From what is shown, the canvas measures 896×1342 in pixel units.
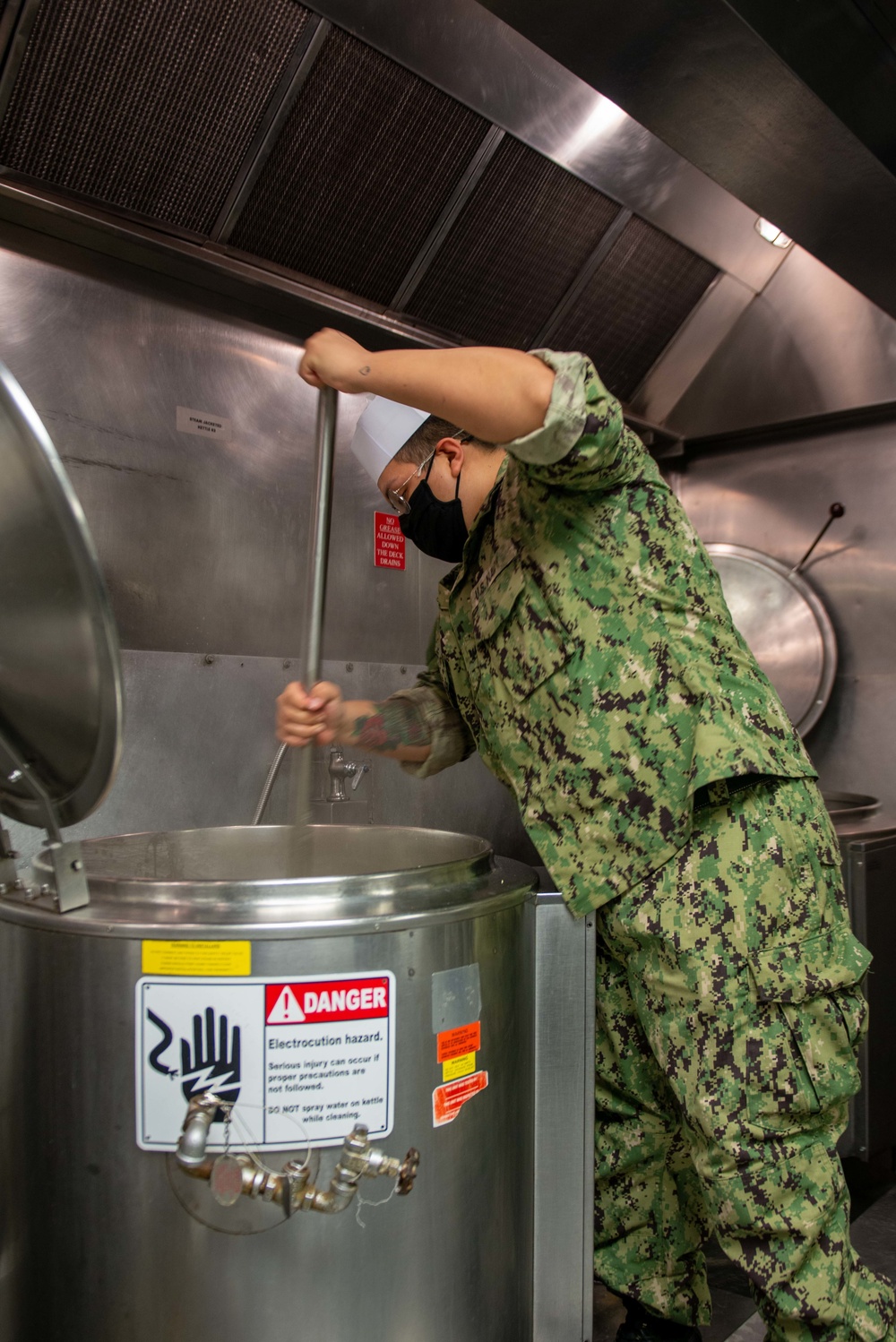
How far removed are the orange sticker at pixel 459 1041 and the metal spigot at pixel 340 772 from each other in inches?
42.8

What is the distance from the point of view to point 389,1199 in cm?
97

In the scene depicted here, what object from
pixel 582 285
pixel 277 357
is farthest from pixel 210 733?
pixel 582 285

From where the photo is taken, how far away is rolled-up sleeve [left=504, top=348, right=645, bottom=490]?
3.40 feet

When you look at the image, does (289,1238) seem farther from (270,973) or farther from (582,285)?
(582,285)

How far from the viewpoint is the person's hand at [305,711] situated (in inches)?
50.2

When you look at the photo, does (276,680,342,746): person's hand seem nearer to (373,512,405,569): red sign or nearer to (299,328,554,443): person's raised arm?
(299,328,554,443): person's raised arm

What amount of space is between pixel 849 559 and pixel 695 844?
1.89 meters

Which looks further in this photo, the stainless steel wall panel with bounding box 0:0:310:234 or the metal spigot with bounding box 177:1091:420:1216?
the stainless steel wall panel with bounding box 0:0:310:234

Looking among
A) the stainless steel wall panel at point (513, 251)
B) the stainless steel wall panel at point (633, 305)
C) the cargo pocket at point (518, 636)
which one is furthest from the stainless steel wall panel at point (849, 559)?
the cargo pocket at point (518, 636)

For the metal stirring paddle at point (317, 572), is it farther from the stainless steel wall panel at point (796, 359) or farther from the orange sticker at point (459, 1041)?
the stainless steel wall panel at point (796, 359)

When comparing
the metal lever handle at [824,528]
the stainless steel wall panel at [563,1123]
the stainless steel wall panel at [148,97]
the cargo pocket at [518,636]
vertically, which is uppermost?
the stainless steel wall panel at [148,97]

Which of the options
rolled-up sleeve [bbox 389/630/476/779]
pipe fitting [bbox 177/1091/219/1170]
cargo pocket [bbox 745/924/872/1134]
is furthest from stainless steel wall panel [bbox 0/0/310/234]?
cargo pocket [bbox 745/924/872/1134]

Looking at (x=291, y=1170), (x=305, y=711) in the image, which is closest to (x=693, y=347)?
(x=305, y=711)

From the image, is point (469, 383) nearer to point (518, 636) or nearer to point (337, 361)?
point (337, 361)
